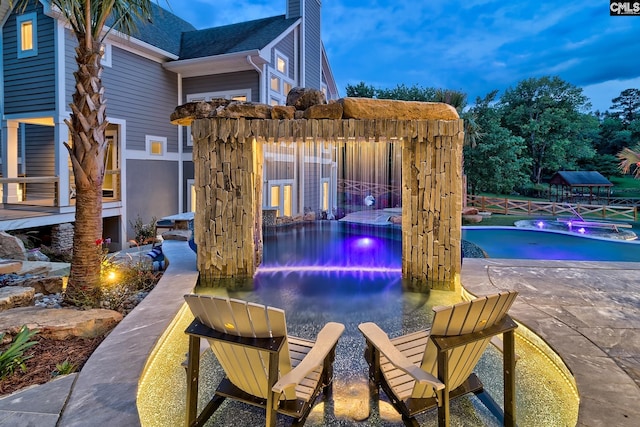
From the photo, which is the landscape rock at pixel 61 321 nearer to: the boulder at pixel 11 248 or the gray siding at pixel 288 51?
the boulder at pixel 11 248

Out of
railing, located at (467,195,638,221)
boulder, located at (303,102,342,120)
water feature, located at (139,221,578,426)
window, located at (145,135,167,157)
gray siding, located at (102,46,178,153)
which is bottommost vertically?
water feature, located at (139,221,578,426)

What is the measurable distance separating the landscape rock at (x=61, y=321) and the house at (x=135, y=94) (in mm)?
7423

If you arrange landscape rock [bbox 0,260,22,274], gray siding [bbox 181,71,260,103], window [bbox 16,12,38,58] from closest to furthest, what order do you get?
landscape rock [bbox 0,260,22,274] → window [bbox 16,12,38,58] → gray siding [bbox 181,71,260,103]

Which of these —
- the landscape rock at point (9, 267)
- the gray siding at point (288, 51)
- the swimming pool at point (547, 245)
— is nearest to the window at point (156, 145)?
the gray siding at point (288, 51)

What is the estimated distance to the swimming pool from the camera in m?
9.85

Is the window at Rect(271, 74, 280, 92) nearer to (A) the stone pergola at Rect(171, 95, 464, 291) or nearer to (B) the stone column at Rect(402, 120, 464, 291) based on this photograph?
(A) the stone pergola at Rect(171, 95, 464, 291)

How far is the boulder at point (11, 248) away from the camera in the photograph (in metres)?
7.71

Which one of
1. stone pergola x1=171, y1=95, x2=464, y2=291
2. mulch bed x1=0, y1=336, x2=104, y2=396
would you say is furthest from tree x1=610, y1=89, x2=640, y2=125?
mulch bed x1=0, y1=336, x2=104, y2=396

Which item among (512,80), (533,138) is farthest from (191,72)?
(512,80)

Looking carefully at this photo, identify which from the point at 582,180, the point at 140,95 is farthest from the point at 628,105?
the point at 140,95

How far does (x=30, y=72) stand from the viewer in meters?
11.0

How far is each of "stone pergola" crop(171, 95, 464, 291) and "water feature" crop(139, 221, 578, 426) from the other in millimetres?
581

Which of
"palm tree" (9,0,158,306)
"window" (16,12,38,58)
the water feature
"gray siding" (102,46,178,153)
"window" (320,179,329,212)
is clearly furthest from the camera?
"window" (320,179,329,212)

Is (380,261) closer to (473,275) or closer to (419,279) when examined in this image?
(419,279)
